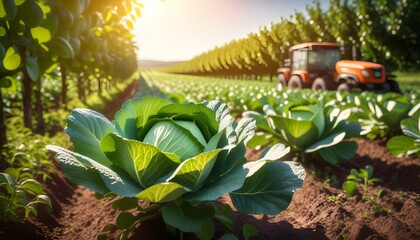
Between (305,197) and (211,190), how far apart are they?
5.00ft

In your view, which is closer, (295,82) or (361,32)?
(295,82)

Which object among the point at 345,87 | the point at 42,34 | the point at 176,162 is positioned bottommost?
the point at 345,87

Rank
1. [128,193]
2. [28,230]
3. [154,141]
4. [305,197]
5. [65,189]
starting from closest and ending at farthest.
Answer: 1. [128,193]
2. [154,141]
3. [28,230]
4. [305,197]
5. [65,189]

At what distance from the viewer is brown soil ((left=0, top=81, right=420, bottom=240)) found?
6.13 feet

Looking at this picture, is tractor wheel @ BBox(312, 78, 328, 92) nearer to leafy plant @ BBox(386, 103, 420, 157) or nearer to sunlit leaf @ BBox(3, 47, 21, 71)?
leafy plant @ BBox(386, 103, 420, 157)

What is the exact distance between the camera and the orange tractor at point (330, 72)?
36.6 ft

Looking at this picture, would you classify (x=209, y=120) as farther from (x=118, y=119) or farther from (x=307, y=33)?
(x=307, y=33)

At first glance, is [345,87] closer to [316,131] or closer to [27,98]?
[316,131]

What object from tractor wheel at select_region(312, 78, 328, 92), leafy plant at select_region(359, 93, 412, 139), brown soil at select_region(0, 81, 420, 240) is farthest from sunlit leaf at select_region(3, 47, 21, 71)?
tractor wheel at select_region(312, 78, 328, 92)

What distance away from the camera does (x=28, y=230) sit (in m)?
1.90

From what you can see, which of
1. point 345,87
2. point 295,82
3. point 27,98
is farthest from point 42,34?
point 295,82

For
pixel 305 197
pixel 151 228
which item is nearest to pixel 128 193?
pixel 151 228

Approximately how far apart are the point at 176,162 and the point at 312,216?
1223 millimetres

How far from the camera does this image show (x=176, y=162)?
1459mm
